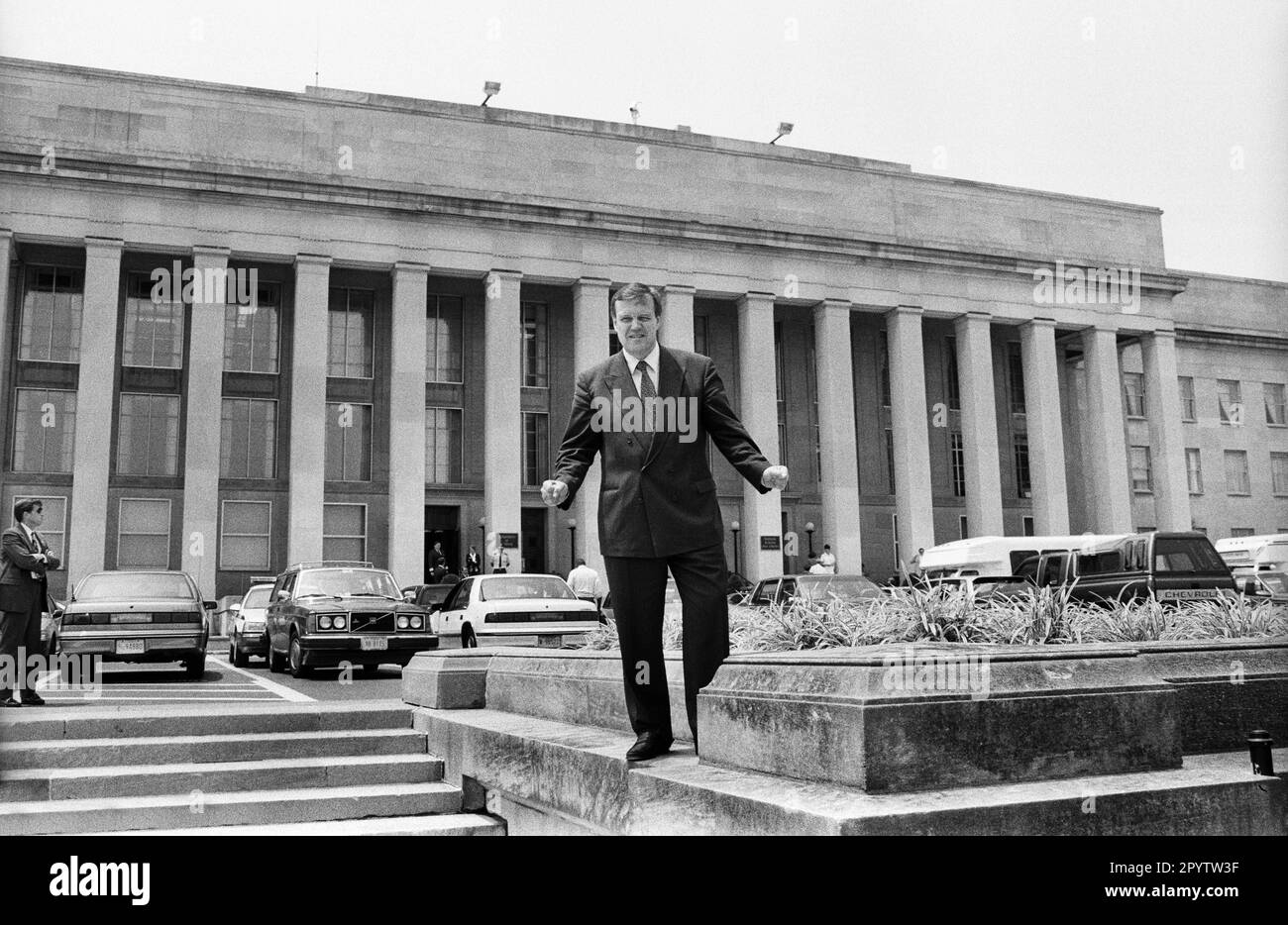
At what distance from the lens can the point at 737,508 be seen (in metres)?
41.8

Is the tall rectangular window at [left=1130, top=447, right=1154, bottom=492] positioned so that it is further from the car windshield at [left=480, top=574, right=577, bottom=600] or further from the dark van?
the car windshield at [left=480, top=574, right=577, bottom=600]

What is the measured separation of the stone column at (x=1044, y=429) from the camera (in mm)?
41750

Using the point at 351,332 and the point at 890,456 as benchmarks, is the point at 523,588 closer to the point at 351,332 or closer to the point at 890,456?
the point at 351,332

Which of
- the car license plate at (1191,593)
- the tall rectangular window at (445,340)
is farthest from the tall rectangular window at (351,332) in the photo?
the car license plate at (1191,593)

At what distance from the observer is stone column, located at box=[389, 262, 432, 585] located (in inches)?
1383

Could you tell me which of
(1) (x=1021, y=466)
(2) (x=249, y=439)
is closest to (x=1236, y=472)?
(1) (x=1021, y=466)

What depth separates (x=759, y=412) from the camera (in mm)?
39031

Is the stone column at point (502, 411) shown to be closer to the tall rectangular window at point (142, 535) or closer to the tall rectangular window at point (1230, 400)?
the tall rectangular window at point (142, 535)

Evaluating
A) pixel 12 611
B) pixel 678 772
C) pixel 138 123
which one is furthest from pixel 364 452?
pixel 678 772

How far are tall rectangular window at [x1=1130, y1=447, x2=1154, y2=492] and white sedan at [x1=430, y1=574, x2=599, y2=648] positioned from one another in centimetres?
3780

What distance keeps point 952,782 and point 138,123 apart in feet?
126

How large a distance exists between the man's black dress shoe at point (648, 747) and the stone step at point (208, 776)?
8.98ft

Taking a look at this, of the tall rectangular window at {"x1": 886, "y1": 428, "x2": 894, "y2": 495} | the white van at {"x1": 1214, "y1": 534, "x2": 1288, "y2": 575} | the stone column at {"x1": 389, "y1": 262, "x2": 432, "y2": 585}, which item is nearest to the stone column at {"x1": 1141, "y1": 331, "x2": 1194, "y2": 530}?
the tall rectangular window at {"x1": 886, "y1": 428, "x2": 894, "y2": 495}
